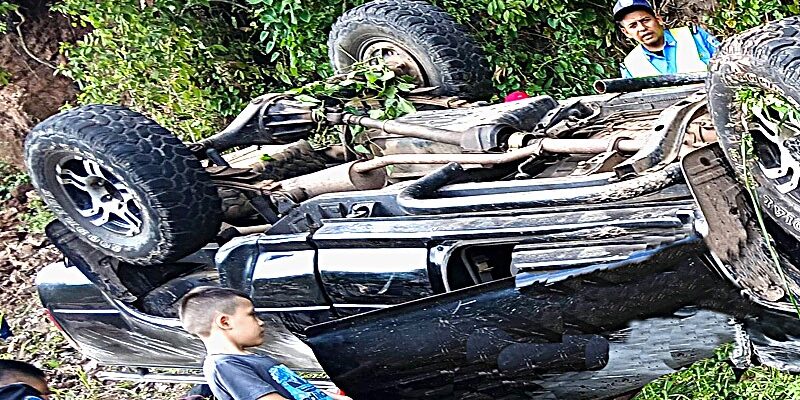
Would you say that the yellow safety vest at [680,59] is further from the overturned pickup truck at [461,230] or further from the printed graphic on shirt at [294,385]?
the printed graphic on shirt at [294,385]

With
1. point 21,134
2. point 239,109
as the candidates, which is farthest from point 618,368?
point 21,134

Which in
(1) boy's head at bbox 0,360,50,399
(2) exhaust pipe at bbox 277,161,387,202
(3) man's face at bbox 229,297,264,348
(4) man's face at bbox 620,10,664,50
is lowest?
(1) boy's head at bbox 0,360,50,399

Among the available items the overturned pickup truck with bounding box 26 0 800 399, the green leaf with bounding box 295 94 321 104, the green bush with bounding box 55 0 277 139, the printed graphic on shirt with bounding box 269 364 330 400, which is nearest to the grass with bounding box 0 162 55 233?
the green bush with bounding box 55 0 277 139

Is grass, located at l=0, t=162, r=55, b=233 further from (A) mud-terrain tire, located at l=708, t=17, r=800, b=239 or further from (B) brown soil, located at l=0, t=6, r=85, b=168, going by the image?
(A) mud-terrain tire, located at l=708, t=17, r=800, b=239

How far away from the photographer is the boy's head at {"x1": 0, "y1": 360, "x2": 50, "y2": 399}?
3.41 meters

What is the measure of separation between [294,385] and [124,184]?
5.30 ft

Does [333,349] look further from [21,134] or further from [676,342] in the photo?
[21,134]

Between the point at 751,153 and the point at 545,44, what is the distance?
16.2 feet

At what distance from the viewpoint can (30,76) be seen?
1014 centimetres

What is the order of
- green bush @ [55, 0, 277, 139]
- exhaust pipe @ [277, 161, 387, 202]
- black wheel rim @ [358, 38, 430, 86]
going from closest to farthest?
exhaust pipe @ [277, 161, 387, 202] → black wheel rim @ [358, 38, 430, 86] → green bush @ [55, 0, 277, 139]

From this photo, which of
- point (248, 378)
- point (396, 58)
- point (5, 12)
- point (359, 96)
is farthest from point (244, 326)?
point (5, 12)

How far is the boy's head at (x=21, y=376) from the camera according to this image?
134 inches

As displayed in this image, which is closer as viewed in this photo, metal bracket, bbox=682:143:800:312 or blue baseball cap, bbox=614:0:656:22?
metal bracket, bbox=682:143:800:312

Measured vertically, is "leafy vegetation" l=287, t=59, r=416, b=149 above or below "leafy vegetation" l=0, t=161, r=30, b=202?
above
